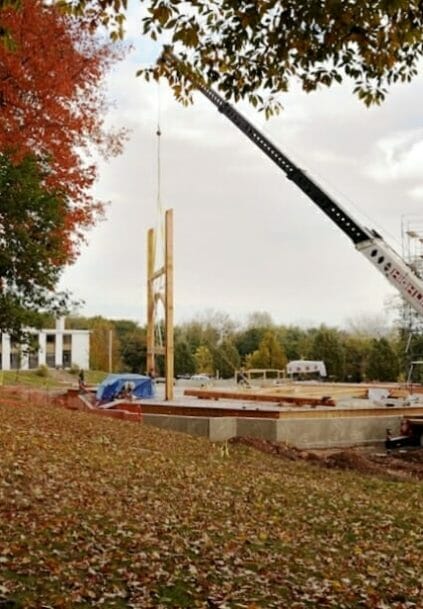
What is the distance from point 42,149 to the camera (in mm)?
15523

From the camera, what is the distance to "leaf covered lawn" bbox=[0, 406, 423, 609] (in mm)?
4574

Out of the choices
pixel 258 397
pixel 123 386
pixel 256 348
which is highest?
pixel 256 348

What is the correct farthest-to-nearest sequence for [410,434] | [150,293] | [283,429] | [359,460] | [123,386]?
[150,293] → [123,386] → [410,434] → [283,429] → [359,460]

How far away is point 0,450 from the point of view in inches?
352

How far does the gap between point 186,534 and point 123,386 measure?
15.8m

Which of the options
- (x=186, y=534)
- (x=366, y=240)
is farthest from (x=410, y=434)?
(x=186, y=534)

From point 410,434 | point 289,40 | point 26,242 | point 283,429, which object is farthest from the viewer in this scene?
point 410,434

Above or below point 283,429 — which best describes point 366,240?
above

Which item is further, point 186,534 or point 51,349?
point 51,349

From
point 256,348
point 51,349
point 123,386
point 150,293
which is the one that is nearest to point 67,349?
point 51,349

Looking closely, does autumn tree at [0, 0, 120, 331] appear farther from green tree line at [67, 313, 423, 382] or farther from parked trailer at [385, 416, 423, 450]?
green tree line at [67, 313, 423, 382]

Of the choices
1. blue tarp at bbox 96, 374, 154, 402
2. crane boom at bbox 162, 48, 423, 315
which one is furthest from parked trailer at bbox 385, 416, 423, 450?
blue tarp at bbox 96, 374, 154, 402

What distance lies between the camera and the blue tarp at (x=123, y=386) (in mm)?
21675

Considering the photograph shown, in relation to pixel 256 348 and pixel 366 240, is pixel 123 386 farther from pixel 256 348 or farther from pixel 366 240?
pixel 256 348
